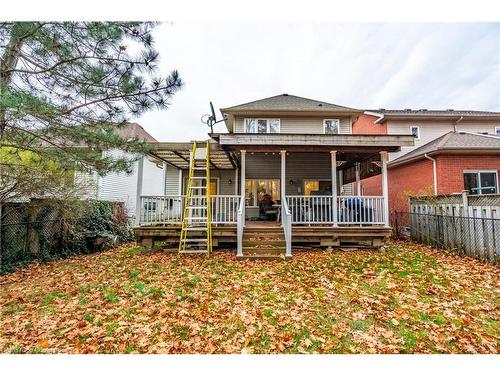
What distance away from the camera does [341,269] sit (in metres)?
5.94

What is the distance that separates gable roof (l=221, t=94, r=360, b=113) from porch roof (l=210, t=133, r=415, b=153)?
4.75m

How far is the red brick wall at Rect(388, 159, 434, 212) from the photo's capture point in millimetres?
11469

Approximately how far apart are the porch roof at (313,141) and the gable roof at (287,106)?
4750 millimetres

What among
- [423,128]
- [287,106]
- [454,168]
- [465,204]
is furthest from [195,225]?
[423,128]

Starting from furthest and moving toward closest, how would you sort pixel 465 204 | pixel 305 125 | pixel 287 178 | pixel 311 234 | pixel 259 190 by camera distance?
pixel 305 125 < pixel 259 190 < pixel 287 178 < pixel 311 234 < pixel 465 204

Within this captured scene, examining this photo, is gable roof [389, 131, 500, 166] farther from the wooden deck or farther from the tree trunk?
the tree trunk

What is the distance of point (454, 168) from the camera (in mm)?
10961

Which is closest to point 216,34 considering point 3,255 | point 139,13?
point 139,13

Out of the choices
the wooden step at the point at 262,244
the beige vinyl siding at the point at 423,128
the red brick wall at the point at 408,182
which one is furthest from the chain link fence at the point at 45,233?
the beige vinyl siding at the point at 423,128

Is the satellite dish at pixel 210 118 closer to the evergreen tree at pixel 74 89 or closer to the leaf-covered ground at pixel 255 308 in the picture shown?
the evergreen tree at pixel 74 89

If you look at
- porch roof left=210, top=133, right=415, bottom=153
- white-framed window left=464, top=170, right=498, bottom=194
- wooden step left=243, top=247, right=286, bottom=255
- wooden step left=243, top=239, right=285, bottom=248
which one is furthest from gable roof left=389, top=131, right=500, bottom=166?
wooden step left=243, top=247, right=286, bottom=255

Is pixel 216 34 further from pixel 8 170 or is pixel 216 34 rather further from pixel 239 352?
pixel 8 170

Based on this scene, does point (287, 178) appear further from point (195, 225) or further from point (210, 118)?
point (195, 225)

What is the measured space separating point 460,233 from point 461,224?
0.92 ft
